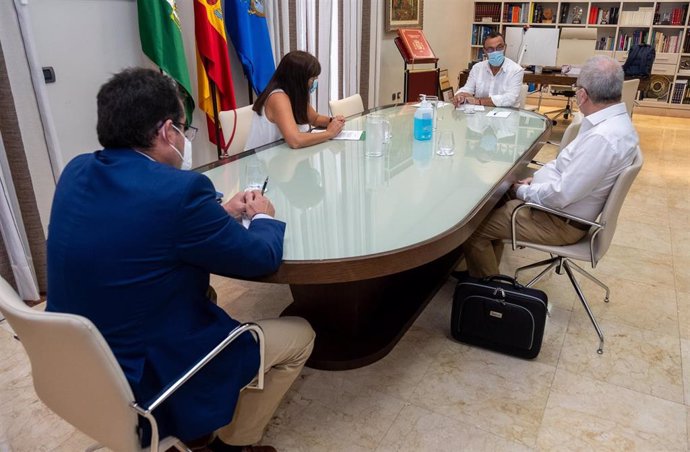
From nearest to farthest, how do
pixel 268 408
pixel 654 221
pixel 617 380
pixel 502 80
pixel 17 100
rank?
1. pixel 268 408
2. pixel 617 380
3. pixel 17 100
4. pixel 654 221
5. pixel 502 80

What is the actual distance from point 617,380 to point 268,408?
1.40 m

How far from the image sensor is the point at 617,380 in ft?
6.59

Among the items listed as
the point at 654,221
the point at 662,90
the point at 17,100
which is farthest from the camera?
the point at 662,90

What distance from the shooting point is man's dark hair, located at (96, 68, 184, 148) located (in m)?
1.19

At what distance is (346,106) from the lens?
11.5ft

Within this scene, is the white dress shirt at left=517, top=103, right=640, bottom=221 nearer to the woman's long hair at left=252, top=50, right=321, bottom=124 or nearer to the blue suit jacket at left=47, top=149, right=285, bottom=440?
the woman's long hair at left=252, top=50, right=321, bottom=124

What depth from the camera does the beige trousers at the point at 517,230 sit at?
2193 millimetres

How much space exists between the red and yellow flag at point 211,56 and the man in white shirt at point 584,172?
1.93m

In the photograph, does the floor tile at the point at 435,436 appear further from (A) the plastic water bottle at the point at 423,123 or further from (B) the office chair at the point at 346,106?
(B) the office chair at the point at 346,106

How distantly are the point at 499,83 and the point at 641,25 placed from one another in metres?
4.24

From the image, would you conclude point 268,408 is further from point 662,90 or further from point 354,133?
point 662,90

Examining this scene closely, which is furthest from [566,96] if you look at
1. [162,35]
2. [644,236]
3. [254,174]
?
[254,174]

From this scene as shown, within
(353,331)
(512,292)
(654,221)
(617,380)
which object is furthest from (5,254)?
(654,221)

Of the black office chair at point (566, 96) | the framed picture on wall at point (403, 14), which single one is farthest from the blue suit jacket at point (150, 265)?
the black office chair at point (566, 96)
